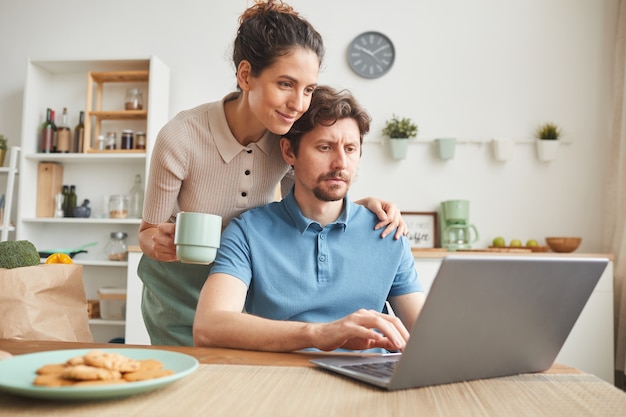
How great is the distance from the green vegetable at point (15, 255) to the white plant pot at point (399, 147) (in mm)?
2668

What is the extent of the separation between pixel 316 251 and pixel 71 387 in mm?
868

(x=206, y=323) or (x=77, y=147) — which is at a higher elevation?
(x=77, y=147)

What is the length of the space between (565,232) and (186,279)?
277 cm

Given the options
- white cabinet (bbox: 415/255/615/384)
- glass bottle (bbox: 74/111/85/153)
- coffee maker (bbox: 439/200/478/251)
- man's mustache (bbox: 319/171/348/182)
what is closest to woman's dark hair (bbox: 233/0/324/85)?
man's mustache (bbox: 319/171/348/182)

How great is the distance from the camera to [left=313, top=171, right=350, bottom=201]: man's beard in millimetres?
1539

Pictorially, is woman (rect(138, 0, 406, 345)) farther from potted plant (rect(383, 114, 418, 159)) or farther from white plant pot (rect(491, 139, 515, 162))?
white plant pot (rect(491, 139, 515, 162))

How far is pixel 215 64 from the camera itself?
408 centimetres

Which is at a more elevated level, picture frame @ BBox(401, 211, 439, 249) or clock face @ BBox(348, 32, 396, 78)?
clock face @ BBox(348, 32, 396, 78)

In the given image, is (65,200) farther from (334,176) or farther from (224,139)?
(334,176)

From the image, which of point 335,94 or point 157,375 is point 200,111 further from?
point 157,375

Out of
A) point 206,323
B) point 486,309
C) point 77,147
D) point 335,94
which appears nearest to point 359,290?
point 206,323

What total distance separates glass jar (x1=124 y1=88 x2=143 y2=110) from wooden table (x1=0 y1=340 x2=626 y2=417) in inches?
128

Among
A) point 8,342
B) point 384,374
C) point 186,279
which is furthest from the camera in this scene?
point 186,279

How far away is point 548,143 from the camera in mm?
3701
